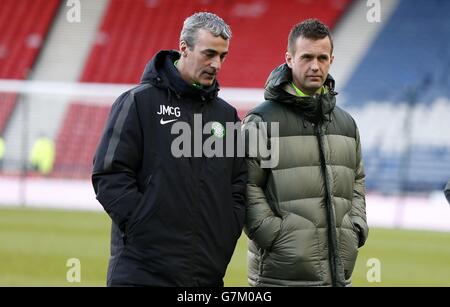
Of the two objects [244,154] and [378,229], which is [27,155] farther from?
[244,154]

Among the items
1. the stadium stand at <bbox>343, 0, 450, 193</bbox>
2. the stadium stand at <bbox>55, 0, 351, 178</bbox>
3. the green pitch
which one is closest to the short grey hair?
the green pitch

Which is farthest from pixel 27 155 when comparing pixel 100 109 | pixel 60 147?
pixel 100 109

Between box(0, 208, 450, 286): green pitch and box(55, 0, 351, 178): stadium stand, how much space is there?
6.64m

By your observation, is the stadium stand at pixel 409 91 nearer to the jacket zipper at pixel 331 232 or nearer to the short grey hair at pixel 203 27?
the jacket zipper at pixel 331 232

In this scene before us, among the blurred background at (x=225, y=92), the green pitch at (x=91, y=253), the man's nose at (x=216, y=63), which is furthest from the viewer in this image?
the blurred background at (x=225, y=92)

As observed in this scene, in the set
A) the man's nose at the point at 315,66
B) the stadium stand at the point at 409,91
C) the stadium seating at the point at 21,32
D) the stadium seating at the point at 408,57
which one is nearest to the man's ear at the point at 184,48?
the man's nose at the point at 315,66

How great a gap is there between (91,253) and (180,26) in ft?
35.1

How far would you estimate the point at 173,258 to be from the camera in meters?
3.39

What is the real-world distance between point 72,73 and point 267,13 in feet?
15.3

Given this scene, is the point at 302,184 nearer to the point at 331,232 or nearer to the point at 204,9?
the point at 331,232

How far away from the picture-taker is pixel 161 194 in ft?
11.0

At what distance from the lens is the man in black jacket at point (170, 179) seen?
132 inches

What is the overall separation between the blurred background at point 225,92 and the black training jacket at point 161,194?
21.4 ft

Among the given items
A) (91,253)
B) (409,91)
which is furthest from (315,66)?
(409,91)
